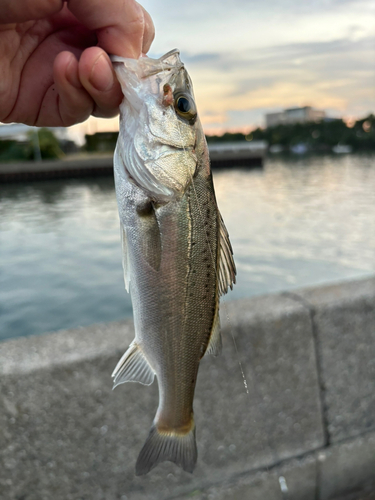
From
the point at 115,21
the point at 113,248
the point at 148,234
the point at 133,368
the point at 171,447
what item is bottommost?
the point at 113,248

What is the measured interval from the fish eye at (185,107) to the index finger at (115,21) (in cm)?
21

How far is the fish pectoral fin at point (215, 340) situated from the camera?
5.18 ft

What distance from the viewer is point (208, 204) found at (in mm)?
1461

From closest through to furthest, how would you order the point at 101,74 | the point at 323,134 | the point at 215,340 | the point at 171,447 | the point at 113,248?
the point at 101,74 < the point at 215,340 < the point at 171,447 < the point at 113,248 < the point at 323,134

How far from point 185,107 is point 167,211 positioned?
377mm

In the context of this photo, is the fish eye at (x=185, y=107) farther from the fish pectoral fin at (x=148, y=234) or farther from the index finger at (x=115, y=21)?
the fish pectoral fin at (x=148, y=234)

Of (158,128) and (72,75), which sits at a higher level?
(72,75)

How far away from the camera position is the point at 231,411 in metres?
2.83

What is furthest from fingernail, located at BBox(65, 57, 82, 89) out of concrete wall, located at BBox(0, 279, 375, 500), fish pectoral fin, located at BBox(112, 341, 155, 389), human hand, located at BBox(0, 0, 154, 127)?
concrete wall, located at BBox(0, 279, 375, 500)

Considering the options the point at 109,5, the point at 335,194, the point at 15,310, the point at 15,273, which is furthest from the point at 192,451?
the point at 335,194

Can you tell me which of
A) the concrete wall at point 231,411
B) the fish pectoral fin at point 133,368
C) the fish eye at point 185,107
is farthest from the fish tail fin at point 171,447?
the fish eye at point 185,107

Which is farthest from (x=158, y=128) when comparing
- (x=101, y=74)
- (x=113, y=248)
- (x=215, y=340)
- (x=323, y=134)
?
(x=323, y=134)

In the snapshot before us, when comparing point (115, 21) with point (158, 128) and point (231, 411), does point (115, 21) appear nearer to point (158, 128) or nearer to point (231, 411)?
point (158, 128)

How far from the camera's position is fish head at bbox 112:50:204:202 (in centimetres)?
144
